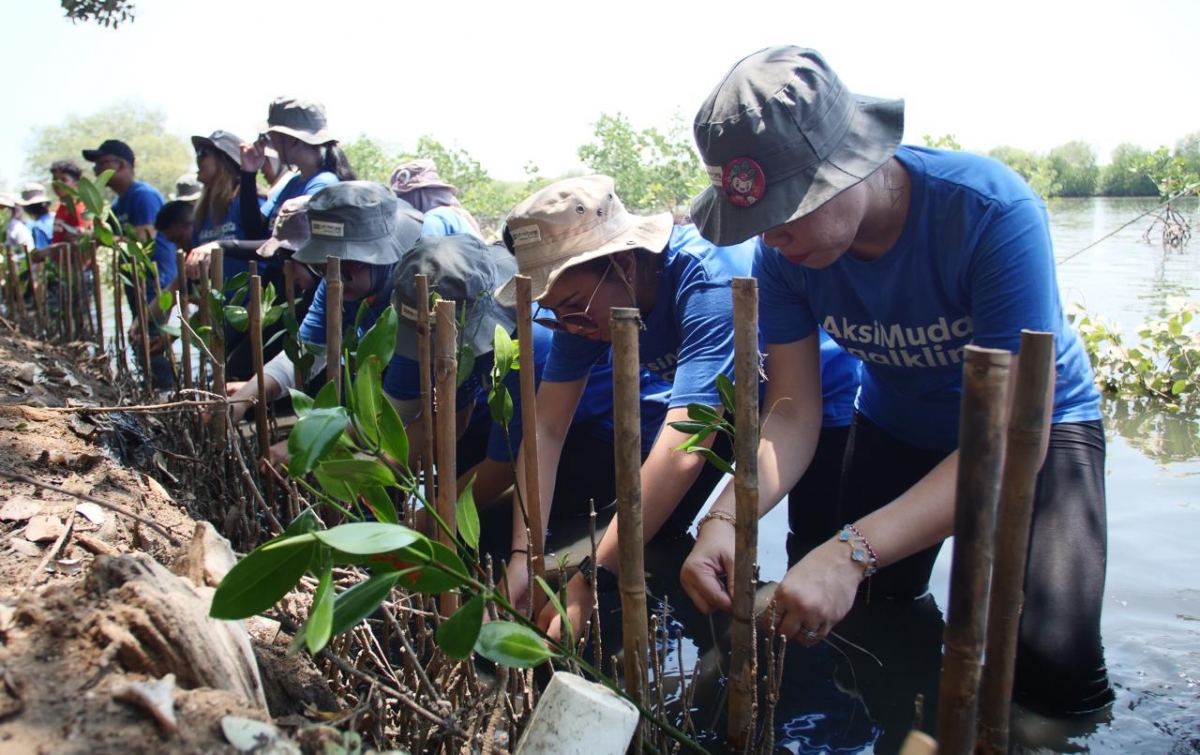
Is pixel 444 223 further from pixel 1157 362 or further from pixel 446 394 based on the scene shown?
pixel 1157 362

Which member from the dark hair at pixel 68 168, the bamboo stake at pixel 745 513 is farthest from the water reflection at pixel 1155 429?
the dark hair at pixel 68 168

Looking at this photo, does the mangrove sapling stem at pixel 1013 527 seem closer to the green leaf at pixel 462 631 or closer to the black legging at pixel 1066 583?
the green leaf at pixel 462 631

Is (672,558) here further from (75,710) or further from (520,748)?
Answer: (75,710)

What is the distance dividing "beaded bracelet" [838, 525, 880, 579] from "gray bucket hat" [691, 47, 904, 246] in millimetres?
627

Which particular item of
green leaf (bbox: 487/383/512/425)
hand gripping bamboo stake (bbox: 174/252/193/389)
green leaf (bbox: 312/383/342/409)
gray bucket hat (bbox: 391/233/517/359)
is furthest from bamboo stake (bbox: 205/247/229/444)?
green leaf (bbox: 312/383/342/409)

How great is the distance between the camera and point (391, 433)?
4.13 ft

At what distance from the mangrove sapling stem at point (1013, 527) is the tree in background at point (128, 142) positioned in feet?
144

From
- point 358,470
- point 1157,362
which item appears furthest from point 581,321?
point 1157,362

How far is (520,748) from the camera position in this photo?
1.29 metres

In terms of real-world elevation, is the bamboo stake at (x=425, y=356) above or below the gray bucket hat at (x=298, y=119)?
below

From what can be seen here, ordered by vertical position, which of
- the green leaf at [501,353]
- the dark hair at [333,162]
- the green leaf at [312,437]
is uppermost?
the dark hair at [333,162]

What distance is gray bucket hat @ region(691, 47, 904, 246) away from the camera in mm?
1749

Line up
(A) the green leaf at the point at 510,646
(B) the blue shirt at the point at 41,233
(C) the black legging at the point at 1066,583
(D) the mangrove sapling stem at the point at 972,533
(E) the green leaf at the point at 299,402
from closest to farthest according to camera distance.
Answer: (D) the mangrove sapling stem at the point at 972,533, (A) the green leaf at the point at 510,646, (E) the green leaf at the point at 299,402, (C) the black legging at the point at 1066,583, (B) the blue shirt at the point at 41,233

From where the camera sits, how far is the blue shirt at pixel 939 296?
5.96 ft
